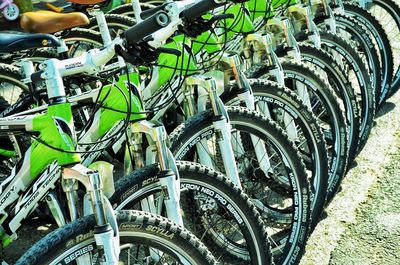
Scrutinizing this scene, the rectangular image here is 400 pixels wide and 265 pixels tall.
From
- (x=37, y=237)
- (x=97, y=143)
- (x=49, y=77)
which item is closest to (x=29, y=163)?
(x=97, y=143)

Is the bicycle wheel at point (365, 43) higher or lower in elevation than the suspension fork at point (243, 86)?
higher

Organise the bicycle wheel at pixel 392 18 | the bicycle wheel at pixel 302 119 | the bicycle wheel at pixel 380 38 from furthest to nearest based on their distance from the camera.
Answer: the bicycle wheel at pixel 392 18 → the bicycle wheel at pixel 380 38 → the bicycle wheel at pixel 302 119

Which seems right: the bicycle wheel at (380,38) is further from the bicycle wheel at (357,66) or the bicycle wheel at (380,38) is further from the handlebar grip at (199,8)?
the handlebar grip at (199,8)

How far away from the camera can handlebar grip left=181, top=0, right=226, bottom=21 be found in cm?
292

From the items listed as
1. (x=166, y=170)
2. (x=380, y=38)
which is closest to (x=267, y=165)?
(x=166, y=170)

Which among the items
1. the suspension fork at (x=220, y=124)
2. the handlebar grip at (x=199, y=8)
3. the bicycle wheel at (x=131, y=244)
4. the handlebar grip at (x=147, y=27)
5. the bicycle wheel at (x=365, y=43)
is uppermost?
the bicycle wheel at (x=365, y=43)

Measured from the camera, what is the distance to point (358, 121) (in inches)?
176

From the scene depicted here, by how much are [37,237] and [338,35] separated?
2.46m

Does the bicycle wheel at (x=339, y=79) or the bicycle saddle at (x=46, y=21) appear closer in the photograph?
the bicycle saddle at (x=46, y=21)

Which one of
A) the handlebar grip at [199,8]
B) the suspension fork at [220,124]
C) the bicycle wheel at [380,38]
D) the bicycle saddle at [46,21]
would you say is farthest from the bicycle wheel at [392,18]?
the handlebar grip at [199,8]

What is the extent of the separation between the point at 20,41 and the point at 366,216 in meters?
2.51

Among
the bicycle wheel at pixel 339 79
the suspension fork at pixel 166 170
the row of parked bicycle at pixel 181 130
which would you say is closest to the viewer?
the row of parked bicycle at pixel 181 130

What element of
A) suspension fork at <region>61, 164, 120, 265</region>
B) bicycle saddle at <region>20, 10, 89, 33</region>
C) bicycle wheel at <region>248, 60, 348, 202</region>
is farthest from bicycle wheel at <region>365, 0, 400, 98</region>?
suspension fork at <region>61, 164, 120, 265</region>

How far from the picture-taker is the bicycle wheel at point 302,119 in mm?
3696
